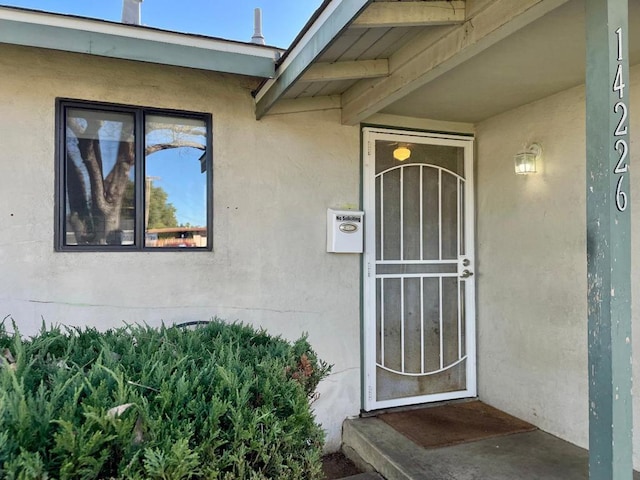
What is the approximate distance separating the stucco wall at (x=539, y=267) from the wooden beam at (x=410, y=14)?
4.41ft

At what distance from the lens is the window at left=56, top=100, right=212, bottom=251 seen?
2.71m

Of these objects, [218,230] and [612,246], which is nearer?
[612,246]

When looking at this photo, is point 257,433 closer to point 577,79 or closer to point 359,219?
point 359,219

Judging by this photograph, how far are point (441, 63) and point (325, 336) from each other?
205 centimetres

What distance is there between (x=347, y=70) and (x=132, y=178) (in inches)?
60.9

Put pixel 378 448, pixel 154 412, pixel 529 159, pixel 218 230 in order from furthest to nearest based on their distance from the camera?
pixel 529 159 < pixel 218 230 < pixel 378 448 < pixel 154 412

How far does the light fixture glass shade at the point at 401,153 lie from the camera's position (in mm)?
3658

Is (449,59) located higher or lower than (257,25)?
lower

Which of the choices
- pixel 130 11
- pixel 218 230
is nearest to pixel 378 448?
pixel 218 230

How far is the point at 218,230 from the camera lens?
119 inches

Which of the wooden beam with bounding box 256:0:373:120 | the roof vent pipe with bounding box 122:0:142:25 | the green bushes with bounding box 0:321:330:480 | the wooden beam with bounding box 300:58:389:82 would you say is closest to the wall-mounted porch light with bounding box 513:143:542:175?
the wooden beam with bounding box 300:58:389:82

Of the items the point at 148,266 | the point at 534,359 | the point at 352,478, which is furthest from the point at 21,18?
the point at 534,359

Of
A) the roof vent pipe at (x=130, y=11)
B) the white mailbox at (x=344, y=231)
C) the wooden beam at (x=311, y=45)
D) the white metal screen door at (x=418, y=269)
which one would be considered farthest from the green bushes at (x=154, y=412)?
the roof vent pipe at (x=130, y=11)

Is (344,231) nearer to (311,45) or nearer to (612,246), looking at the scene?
(311,45)
